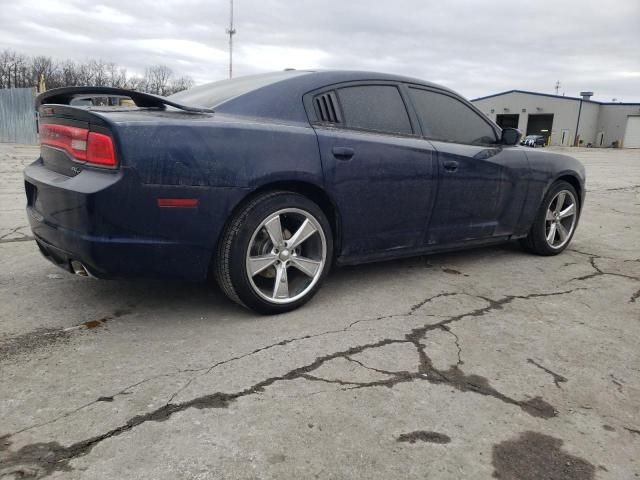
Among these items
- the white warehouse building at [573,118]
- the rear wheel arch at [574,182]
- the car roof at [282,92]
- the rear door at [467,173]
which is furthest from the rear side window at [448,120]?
the white warehouse building at [573,118]

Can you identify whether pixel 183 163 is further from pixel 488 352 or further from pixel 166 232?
pixel 488 352

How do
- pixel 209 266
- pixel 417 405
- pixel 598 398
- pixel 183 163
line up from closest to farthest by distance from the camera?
pixel 417 405 < pixel 598 398 < pixel 183 163 < pixel 209 266

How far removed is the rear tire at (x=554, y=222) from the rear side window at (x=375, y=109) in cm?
186

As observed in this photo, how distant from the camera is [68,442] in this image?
1.88m

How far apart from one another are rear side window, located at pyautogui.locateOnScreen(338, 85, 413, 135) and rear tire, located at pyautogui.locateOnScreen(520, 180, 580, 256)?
1.86 meters

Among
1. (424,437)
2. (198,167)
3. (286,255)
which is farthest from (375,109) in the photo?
(424,437)

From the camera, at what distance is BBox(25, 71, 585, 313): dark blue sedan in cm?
263

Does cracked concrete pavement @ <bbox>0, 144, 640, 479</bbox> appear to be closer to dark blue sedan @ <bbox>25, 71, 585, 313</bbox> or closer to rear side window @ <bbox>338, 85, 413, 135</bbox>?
dark blue sedan @ <bbox>25, 71, 585, 313</bbox>

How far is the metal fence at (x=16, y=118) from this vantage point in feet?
63.2

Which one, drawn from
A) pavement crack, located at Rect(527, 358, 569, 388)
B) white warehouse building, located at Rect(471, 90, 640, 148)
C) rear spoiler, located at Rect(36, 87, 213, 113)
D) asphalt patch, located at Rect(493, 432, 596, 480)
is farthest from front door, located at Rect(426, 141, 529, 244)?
white warehouse building, located at Rect(471, 90, 640, 148)

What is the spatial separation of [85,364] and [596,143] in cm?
6129

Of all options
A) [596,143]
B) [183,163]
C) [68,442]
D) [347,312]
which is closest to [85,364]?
[68,442]

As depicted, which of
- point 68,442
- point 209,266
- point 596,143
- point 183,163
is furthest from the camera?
point 596,143

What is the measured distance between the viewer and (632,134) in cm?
5259
